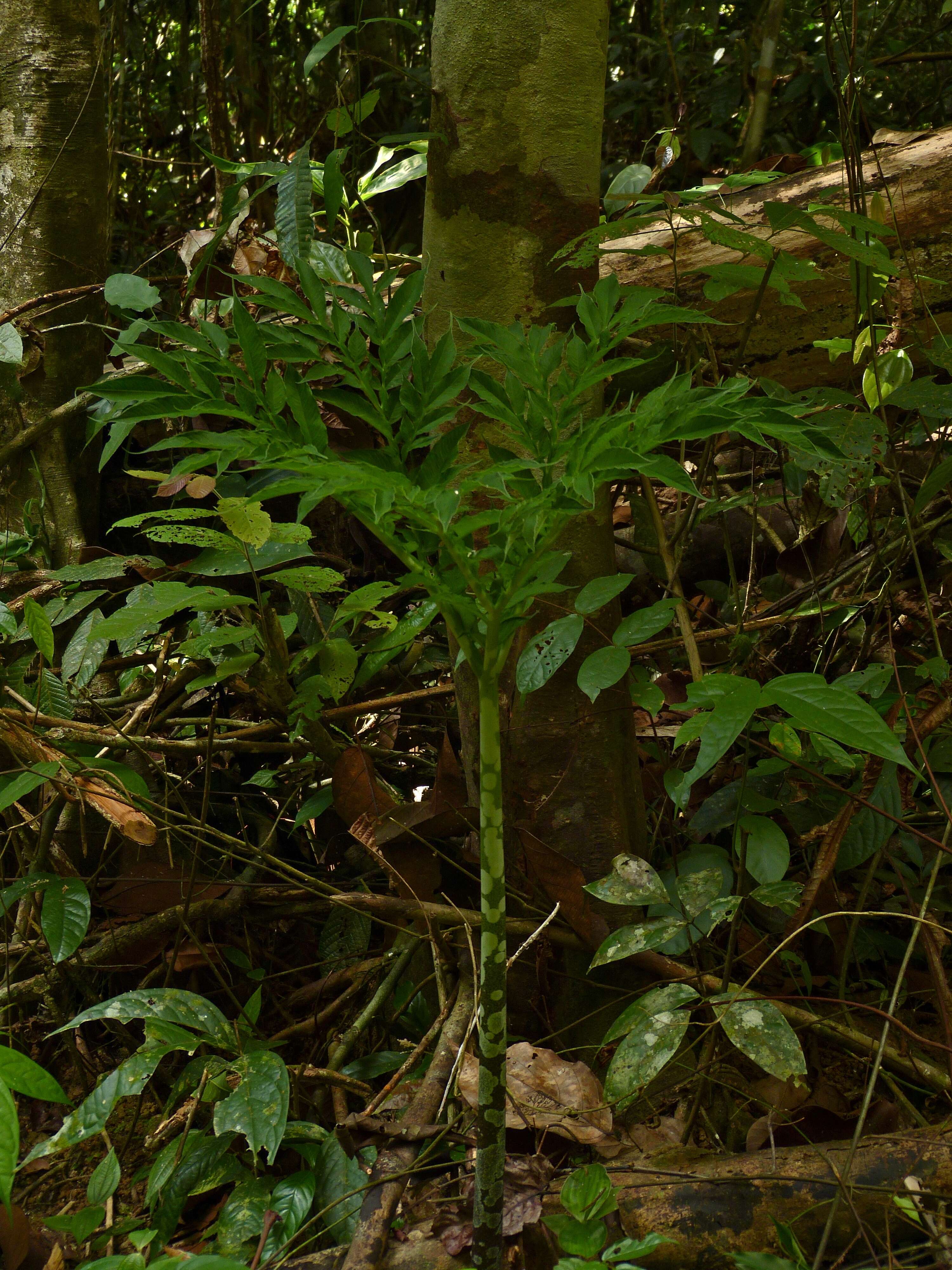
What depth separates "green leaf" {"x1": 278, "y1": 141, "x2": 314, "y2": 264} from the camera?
5.17 ft

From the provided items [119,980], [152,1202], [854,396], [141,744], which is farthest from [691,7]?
[152,1202]

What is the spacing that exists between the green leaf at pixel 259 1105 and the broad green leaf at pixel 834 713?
2.21 feet

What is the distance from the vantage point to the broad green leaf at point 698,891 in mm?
1076

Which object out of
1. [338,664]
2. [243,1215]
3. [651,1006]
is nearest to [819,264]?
[338,664]

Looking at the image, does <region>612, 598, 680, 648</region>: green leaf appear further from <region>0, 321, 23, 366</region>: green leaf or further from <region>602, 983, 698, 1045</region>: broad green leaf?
<region>0, 321, 23, 366</region>: green leaf

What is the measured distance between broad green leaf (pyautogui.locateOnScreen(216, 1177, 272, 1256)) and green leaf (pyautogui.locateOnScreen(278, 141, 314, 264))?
1318 millimetres

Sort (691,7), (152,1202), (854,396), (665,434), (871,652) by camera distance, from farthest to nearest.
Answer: (691,7), (871,652), (854,396), (152,1202), (665,434)

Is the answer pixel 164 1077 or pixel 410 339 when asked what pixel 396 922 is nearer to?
pixel 164 1077

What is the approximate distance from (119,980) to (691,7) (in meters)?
3.93

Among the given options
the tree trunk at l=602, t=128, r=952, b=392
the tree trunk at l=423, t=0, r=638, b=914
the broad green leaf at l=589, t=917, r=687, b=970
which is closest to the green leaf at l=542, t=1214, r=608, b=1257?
the broad green leaf at l=589, t=917, r=687, b=970

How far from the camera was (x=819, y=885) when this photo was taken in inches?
46.6

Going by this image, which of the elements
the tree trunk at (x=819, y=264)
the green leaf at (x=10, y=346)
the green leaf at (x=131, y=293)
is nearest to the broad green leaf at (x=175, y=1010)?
the green leaf at (x=131, y=293)

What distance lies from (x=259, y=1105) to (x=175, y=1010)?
161 millimetres

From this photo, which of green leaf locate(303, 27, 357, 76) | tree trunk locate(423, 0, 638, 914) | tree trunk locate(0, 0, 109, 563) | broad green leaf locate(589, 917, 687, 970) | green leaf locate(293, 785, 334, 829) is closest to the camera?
broad green leaf locate(589, 917, 687, 970)
